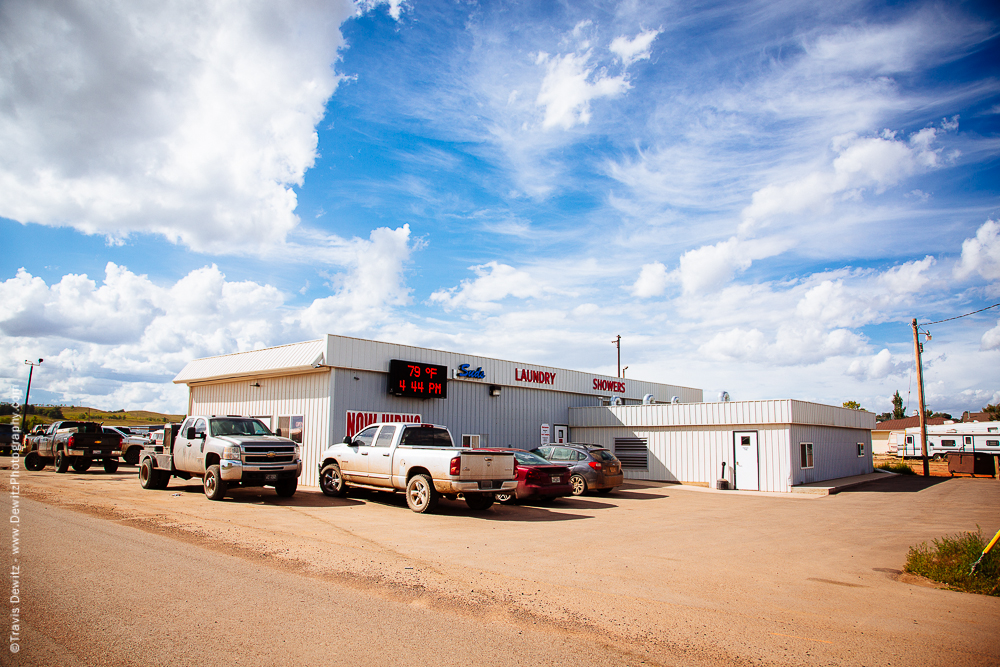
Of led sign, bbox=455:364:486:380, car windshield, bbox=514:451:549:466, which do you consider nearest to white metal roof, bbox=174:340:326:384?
led sign, bbox=455:364:486:380

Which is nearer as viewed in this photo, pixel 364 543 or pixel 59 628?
pixel 59 628

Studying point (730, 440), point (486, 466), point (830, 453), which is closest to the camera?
point (486, 466)

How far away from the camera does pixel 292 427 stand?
20469 mm

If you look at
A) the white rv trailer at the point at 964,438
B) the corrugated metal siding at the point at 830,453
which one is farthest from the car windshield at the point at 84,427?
the white rv trailer at the point at 964,438

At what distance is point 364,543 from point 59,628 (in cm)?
445

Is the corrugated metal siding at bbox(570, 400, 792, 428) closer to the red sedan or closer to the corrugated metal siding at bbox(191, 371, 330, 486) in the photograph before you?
the red sedan

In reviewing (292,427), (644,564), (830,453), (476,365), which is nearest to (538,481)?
(644,564)

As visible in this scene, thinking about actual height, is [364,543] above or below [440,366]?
below

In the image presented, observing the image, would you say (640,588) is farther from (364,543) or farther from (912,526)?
(912,526)

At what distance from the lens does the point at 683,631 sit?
5.23 metres

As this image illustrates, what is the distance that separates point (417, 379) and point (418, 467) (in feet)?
28.3

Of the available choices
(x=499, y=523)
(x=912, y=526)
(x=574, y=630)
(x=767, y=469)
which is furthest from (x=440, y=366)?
(x=574, y=630)

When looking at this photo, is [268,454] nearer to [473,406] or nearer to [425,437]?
[425,437]

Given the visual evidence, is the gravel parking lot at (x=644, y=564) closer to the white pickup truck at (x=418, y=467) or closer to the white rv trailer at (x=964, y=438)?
the white pickup truck at (x=418, y=467)
